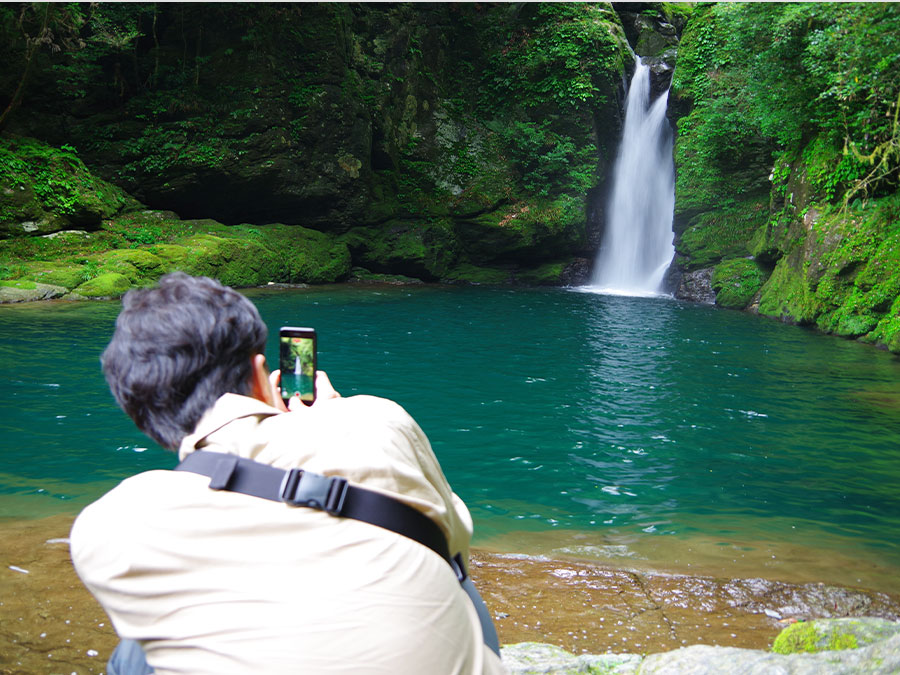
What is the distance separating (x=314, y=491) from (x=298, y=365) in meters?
0.78

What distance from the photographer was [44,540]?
427cm

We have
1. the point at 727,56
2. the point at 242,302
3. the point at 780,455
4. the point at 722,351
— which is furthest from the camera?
the point at 727,56

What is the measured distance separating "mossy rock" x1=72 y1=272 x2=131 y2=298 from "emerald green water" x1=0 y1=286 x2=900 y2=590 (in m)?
1.55

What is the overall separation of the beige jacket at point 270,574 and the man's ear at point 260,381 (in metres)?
0.28

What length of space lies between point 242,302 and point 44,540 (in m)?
3.80

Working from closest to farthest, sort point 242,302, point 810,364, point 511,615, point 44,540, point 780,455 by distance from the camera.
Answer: point 242,302 → point 511,615 → point 44,540 → point 780,455 → point 810,364

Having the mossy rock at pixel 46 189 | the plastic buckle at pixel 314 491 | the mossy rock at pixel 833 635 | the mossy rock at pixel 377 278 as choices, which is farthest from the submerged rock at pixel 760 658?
the mossy rock at pixel 377 278

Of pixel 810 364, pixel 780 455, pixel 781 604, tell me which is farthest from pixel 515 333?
pixel 781 604

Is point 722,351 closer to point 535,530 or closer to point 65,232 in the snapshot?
point 535,530

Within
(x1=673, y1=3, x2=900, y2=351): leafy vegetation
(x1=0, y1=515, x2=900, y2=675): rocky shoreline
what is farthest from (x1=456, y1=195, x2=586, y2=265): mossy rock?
(x1=0, y1=515, x2=900, y2=675): rocky shoreline

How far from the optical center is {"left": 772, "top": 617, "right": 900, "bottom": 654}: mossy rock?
265 centimetres

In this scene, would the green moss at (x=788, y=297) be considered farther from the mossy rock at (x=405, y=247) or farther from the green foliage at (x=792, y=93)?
the mossy rock at (x=405, y=247)

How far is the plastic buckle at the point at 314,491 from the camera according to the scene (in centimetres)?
113

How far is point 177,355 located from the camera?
4.55 ft
